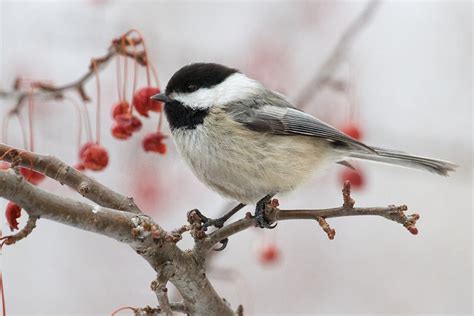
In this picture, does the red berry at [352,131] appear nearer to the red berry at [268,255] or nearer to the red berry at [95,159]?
the red berry at [268,255]

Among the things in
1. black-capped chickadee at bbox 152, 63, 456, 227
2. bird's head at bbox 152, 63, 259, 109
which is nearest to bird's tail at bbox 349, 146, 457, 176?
black-capped chickadee at bbox 152, 63, 456, 227

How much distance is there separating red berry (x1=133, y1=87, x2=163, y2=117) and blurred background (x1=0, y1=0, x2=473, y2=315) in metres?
1.01

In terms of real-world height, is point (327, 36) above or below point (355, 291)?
above

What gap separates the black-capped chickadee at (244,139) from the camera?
5.94ft

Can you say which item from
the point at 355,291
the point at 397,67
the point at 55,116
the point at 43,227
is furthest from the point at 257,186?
the point at 397,67

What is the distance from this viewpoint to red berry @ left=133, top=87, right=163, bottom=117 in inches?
70.0

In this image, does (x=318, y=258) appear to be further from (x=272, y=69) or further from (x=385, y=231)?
(x=272, y=69)

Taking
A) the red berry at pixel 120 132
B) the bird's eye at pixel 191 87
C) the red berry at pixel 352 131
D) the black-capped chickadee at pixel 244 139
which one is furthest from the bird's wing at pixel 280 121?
the red berry at pixel 120 132

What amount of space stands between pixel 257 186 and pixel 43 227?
7.86 feet

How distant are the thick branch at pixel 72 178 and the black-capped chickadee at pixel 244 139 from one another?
1.56 ft

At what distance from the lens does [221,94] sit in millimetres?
1925

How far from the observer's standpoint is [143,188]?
9.44 ft

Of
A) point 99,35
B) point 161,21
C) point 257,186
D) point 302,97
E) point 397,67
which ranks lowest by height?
point 257,186

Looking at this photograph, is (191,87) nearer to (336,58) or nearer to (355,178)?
(336,58)
